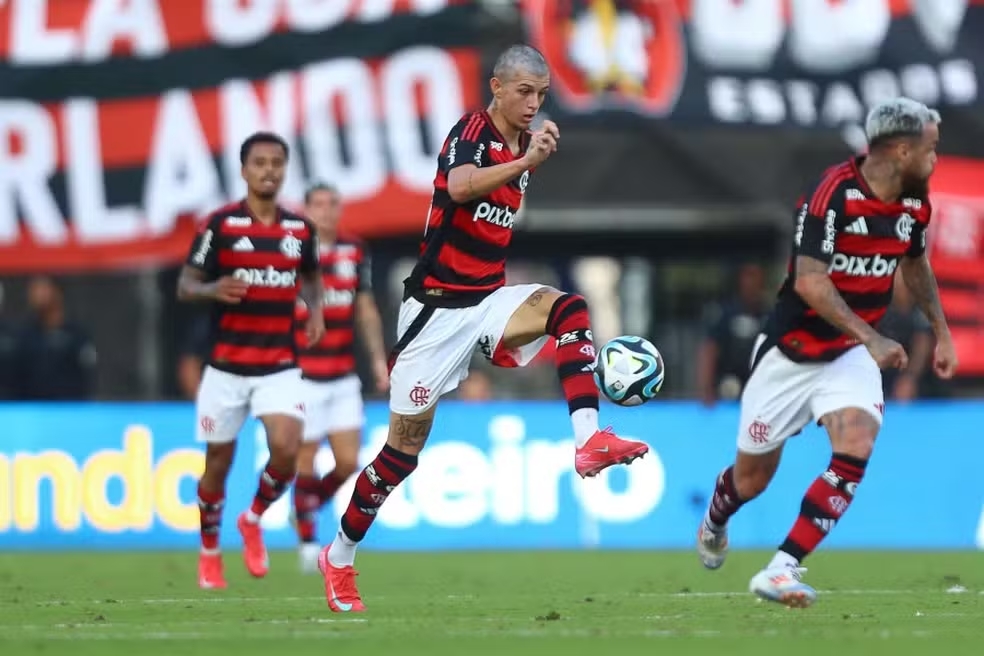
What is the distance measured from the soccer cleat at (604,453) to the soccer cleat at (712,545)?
2.15 metres

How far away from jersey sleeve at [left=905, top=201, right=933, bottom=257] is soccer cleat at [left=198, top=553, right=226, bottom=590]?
4517 mm

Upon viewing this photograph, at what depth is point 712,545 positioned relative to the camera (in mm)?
10891

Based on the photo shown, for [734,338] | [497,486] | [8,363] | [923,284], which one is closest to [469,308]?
[923,284]

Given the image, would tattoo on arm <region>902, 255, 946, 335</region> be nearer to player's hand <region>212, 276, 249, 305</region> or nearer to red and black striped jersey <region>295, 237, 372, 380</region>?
player's hand <region>212, 276, 249, 305</region>

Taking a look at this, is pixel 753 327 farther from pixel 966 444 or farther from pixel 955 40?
pixel 955 40

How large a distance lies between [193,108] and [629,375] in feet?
29.7

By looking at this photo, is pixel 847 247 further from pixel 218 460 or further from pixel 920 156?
pixel 218 460

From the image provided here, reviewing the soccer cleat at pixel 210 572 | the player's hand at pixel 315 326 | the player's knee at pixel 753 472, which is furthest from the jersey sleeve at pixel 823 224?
the soccer cleat at pixel 210 572

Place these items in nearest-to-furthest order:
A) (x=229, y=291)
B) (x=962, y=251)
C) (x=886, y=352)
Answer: (x=886, y=352)
(x=229, y=291)
(x=962, y=251)

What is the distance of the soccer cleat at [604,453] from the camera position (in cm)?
877

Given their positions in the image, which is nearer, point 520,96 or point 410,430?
point 520,96

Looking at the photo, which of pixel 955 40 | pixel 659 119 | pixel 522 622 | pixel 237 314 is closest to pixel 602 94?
pixel 659 119

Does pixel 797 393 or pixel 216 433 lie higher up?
pixel 797 393

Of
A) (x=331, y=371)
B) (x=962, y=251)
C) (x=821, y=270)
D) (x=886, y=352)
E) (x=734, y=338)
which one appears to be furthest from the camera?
(x=962, y=251)
